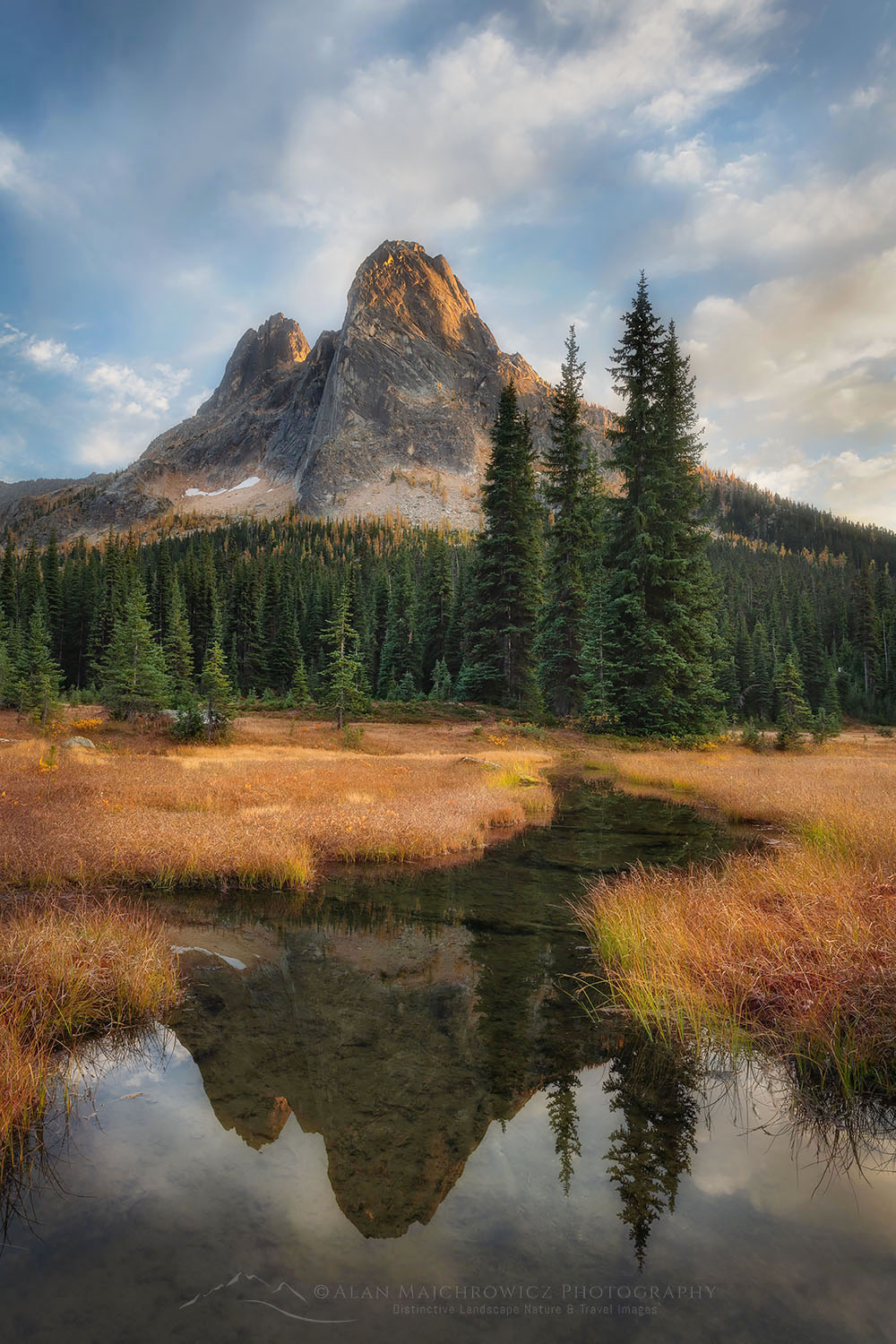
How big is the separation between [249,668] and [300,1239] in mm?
75103

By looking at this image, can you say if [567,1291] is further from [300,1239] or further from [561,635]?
[561,635]

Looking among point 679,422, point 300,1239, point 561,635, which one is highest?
point 679,422

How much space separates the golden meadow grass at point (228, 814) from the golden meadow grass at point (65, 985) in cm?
317

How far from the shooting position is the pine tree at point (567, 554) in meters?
34.7

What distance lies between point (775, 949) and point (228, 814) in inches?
440

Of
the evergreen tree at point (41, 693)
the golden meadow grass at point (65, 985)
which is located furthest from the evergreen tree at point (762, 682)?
the golden meadow grass at point (65, 985)

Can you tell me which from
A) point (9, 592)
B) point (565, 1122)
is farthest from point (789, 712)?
point (9, 592)

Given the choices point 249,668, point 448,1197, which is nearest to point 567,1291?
point 448,1197

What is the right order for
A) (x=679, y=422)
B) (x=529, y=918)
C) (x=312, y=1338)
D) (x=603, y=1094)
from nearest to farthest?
(x=312, y=1338) → (x=603, y=1094) → (x=529, y=918) → (x=679, y=422)

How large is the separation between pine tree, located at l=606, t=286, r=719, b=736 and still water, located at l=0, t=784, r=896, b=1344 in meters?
25.3

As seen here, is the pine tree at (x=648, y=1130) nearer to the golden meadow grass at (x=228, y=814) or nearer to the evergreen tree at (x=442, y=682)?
the golden meadow grass at (x=228, y=814)

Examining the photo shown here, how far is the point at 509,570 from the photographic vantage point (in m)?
38.1

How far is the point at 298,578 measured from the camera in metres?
99.4

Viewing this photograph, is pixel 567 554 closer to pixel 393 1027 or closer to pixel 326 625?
pixel 393 1027
